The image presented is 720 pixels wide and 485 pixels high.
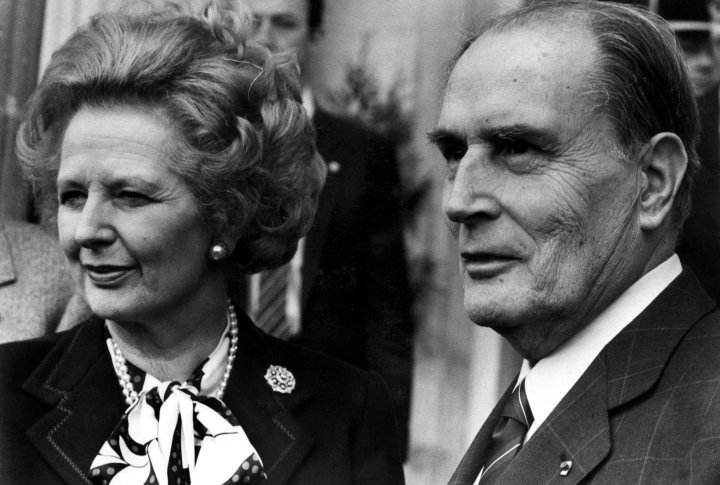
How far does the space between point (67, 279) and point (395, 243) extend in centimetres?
117

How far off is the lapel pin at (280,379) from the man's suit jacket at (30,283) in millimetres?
807

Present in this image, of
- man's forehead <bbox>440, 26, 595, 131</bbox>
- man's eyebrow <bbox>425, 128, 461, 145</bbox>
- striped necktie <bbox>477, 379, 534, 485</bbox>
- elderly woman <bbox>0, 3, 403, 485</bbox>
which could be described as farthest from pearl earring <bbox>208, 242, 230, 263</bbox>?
striped necktie <bbox>477, 379, 534, 485</bbox>

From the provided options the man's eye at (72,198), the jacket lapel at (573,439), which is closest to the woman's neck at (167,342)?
the man's eye at (72,198)

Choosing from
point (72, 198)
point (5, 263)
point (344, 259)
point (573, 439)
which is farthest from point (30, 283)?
point (573, 439)

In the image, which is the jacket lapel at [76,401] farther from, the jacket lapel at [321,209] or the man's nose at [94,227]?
the jacket lapel at [321,209]

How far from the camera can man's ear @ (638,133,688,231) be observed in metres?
2.47

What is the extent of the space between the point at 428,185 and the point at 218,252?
1.16 metres

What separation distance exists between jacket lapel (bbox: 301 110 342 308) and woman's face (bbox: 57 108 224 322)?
1.05m

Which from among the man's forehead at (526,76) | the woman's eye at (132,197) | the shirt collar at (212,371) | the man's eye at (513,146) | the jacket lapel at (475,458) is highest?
the man's forehead at (526,76)

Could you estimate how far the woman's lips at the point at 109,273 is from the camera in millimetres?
2859

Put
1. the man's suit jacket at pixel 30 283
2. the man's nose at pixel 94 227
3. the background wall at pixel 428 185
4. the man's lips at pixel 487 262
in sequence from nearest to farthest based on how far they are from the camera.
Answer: the man's lips at pixel 487 262 → the man's nose at pixel 94 227 → the man's suit jacket at pixel 30 283 → the background wall at pixel 428 185

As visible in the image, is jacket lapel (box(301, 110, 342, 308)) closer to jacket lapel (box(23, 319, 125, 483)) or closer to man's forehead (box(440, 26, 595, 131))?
jacket lapel (box(23, 319, 125, 483))

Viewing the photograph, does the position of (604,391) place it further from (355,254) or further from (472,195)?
(355,254)

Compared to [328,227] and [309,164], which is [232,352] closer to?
[309,164]
